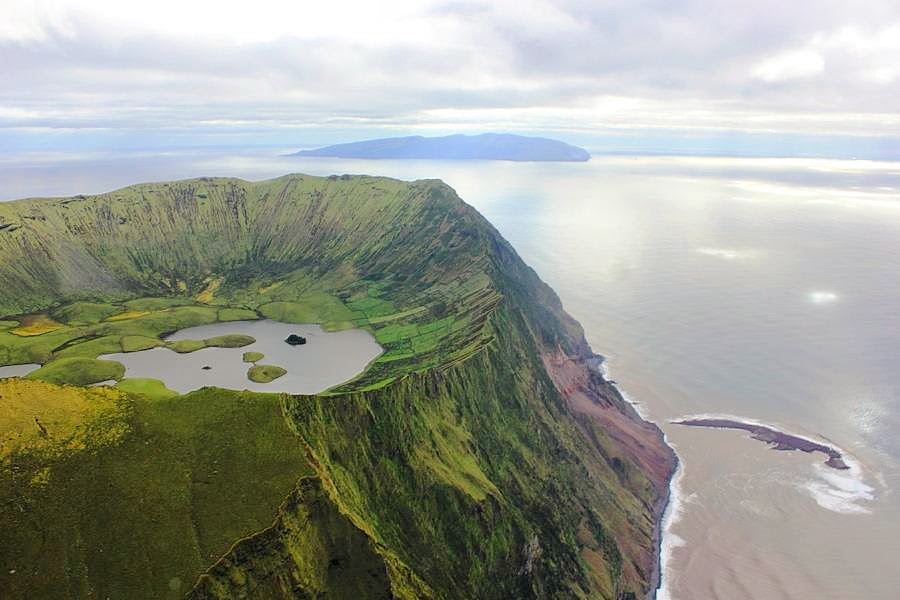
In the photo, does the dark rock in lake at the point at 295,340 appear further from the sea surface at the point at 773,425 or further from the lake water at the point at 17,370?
the sea surface at the point at 773,425

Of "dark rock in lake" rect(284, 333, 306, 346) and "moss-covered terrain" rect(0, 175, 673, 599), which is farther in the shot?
"dark rock in lake" rect(284, 333, 306, 346)

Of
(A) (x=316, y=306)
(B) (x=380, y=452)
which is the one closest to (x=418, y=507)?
(B) (x=380, y=452)

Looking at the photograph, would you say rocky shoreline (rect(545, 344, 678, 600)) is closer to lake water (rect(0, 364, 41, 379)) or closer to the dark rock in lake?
the dark rock in lake

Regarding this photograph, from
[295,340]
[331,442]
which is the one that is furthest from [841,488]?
[295,340]

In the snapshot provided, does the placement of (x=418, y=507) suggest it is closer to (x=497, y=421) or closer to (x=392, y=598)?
(x=392, y=598)

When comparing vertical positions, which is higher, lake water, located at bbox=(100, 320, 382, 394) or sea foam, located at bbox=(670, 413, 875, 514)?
lake water, located at bbox=(100, 320, 382, 394)

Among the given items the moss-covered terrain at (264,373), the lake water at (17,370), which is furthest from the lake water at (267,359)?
the lake water at (17,370)

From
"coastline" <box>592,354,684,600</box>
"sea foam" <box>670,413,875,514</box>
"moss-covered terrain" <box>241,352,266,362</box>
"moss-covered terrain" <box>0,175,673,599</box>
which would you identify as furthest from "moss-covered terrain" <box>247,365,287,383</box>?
"sea foam" <box>670,413,875,514</box>

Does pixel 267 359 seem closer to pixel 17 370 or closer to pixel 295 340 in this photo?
pixel 295 340
